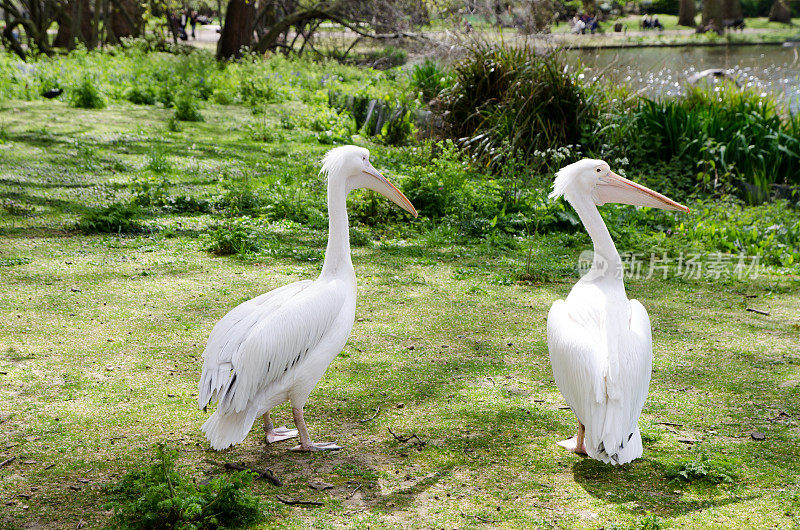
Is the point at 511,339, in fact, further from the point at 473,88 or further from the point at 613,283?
the point at 473,88

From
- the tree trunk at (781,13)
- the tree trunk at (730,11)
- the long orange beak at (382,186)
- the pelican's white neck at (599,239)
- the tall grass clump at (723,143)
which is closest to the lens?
the pelican's white neck at (599,239)

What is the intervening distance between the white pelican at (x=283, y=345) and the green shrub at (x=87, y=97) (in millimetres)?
8968

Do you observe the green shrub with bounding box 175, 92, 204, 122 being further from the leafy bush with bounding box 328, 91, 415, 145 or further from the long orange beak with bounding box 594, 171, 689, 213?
the long orange beak with bounding box 594, 171, 689, 213

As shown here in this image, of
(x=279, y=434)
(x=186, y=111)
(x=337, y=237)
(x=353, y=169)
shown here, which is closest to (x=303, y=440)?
(x=279, y=434)

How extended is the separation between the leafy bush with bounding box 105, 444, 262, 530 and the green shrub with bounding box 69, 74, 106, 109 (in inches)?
387

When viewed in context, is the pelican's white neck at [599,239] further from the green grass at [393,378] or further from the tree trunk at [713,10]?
the tree trunk at [713,10]

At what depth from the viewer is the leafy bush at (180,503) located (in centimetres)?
243

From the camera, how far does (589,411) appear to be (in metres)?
2.82

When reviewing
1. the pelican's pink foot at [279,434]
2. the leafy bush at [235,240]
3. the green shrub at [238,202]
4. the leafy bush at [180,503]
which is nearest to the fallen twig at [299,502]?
the leafy bush at [180,503]

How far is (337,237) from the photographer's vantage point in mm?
3443

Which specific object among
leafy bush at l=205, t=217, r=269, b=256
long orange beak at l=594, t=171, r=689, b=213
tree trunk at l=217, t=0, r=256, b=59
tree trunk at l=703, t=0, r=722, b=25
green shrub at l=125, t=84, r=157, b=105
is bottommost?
leafy bush at l=205, t=217, r=269, b=256

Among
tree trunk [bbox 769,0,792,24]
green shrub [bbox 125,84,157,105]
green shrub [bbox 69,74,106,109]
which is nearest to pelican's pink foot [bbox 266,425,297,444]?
green shrub [bbox 69,74,106,109]

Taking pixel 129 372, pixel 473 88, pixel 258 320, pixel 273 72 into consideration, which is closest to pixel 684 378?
pixel 258 320

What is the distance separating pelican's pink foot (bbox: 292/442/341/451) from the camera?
314 cm
